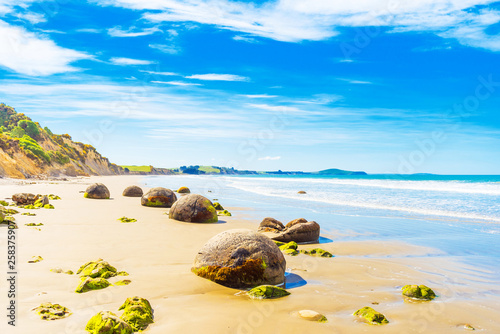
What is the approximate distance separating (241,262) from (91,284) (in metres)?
2.22

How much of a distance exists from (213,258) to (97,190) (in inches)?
628

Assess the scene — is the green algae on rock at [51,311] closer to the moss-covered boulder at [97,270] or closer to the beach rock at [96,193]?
the moss-covered boulder at [97,270]

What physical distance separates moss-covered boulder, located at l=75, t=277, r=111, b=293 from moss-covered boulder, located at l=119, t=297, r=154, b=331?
2.92 feet

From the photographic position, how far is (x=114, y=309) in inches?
170

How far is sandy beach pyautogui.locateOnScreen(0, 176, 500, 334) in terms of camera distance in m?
4.15

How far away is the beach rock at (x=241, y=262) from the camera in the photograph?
550cm

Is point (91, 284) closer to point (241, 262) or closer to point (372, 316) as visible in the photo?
point (241, 262)

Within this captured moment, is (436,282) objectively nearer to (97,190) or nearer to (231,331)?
(231,331)

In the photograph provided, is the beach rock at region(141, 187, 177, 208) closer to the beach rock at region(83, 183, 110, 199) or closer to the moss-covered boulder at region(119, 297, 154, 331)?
the beach rock at region(83, 183, 110, 199)

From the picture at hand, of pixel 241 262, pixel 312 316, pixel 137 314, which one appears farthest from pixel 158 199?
pixel 312 316

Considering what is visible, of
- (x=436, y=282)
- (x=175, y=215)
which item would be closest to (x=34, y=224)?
(x=175, y=215)

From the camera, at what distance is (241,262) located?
553cm

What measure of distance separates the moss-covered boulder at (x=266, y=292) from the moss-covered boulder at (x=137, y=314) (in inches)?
60.6

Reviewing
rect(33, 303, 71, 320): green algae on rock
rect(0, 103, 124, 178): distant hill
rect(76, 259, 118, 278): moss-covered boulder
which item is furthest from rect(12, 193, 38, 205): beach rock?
rect(0, 103, 124, 178): distant hill
